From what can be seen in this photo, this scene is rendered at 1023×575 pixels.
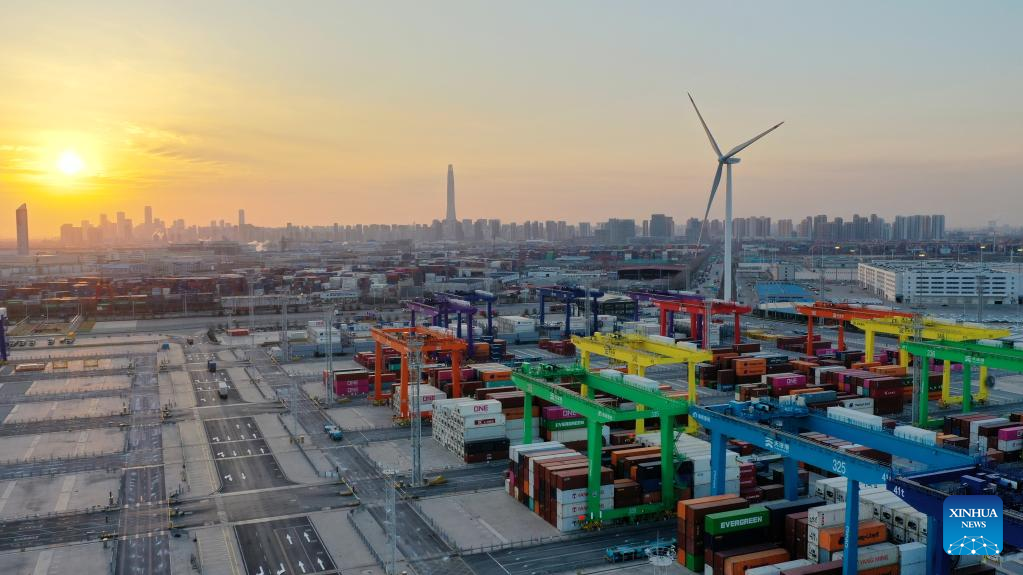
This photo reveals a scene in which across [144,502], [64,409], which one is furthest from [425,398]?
[64,409]

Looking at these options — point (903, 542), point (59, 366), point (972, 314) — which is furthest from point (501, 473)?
point (972, 314)

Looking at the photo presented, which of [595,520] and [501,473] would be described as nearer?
[595,520]

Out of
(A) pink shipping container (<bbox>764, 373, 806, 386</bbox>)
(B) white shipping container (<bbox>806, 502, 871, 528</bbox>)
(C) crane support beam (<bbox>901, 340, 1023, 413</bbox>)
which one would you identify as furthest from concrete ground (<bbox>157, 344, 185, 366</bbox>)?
(B) white shipping container (<bbox>806, 502, 871, 528</bbox>)

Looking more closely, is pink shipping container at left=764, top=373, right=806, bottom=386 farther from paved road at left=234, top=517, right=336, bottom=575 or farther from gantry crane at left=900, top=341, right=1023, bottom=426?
paved road at left=234, top=517, right=336, bottom=575

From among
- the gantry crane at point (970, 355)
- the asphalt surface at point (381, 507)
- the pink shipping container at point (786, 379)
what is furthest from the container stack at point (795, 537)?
the pink shipping container at point (786, 379)

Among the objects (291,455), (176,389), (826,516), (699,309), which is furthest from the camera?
(699,309)

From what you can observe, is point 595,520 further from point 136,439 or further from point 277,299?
point 277,299

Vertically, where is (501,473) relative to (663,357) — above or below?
below

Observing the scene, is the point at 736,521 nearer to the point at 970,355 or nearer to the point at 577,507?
the point at 577,507
